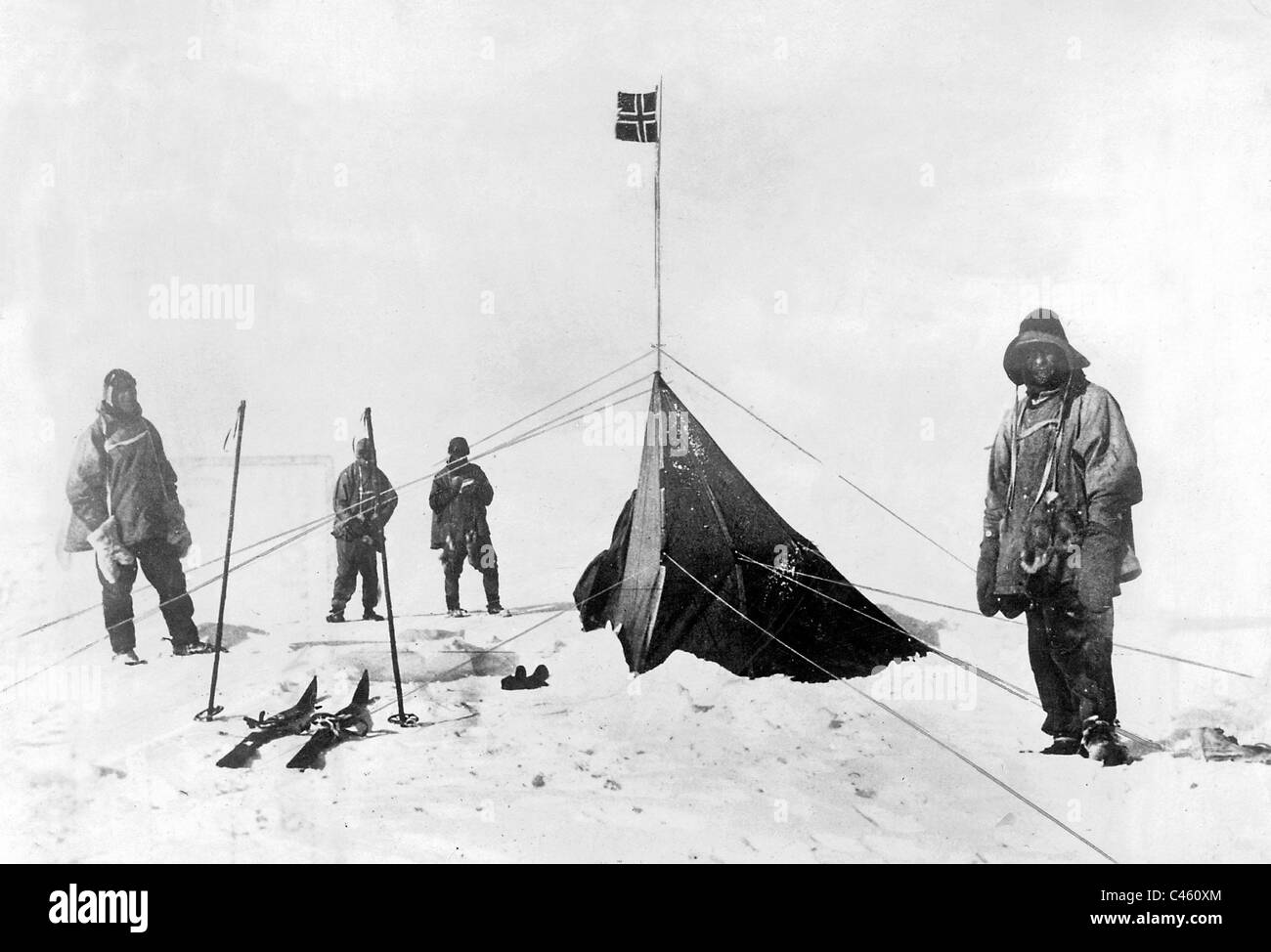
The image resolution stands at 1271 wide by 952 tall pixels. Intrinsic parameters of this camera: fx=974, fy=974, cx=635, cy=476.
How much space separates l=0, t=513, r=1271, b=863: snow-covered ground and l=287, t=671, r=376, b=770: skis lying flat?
0.05 meters

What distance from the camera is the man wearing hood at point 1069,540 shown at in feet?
13.5

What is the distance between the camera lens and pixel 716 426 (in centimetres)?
437

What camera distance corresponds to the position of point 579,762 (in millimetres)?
4109

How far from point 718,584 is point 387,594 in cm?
142

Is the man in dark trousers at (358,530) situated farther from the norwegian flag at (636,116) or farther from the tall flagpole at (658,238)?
the norwegian flag at (636,116)

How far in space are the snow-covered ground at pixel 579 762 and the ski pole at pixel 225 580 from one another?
56 millimetres

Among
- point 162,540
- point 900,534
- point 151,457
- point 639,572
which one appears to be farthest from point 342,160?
point 900,534

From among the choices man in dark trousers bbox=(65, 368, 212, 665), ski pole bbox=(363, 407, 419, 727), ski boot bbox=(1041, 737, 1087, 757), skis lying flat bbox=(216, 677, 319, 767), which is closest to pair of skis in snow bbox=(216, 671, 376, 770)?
skis lying flat bbox=(216, 677, 319, 767)

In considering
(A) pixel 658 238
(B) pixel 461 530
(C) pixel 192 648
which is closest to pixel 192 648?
(C) pixel 192 648

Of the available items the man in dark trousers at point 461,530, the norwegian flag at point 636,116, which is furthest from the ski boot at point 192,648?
the norwegian flag at point 636,116

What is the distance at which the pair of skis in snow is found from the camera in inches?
163

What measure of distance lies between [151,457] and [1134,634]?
4426 millimetres

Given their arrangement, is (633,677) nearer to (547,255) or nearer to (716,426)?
(716,426)

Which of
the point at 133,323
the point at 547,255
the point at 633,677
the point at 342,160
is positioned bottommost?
the point at 633,677
